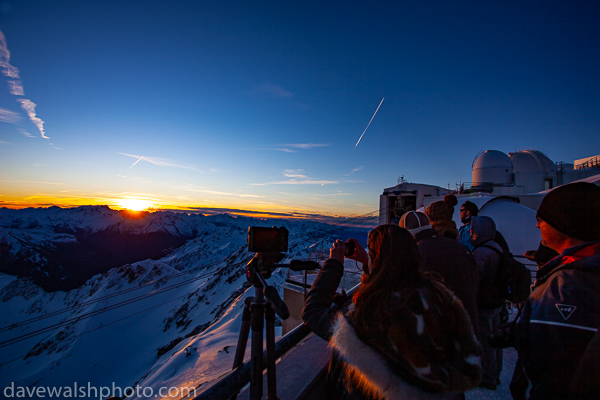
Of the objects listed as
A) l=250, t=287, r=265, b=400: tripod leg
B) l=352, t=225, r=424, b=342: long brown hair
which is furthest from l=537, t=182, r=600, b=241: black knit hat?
l=250, t=287, r=265, b=400: tripod leg

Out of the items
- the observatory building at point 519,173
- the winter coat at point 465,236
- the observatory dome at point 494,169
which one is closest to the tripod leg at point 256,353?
the winter coat at point 465,236

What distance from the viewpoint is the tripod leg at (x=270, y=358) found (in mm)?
1758

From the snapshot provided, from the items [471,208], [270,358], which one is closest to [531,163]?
[471,208]

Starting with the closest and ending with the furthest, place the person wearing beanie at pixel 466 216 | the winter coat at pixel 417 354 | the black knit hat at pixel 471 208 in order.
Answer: the winter coat at pixel 417 354 < the person wearing beanie at pixel 466 216 < the black knit hat at pixel 471 208

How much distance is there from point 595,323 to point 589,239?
0.53 meters

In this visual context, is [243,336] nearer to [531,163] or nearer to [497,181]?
[497,181]

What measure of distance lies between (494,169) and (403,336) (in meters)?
34.5

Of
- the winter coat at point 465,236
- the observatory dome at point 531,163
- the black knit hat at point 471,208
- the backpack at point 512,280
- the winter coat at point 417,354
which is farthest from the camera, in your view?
the observatory dome at point 531,163

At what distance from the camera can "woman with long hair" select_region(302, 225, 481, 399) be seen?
4.10 feet

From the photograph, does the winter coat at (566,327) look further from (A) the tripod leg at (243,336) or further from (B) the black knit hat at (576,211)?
(A) the tripod leg at (243,336)

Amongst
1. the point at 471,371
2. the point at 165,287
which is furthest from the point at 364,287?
the point at 165,287

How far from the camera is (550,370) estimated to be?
122 centimetres

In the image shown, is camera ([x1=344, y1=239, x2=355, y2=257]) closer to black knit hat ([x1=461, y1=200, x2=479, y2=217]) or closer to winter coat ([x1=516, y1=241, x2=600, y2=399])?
winter coat ([x1=516, y1=241, x2=600, y2=399])

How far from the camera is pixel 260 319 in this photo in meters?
1.79
